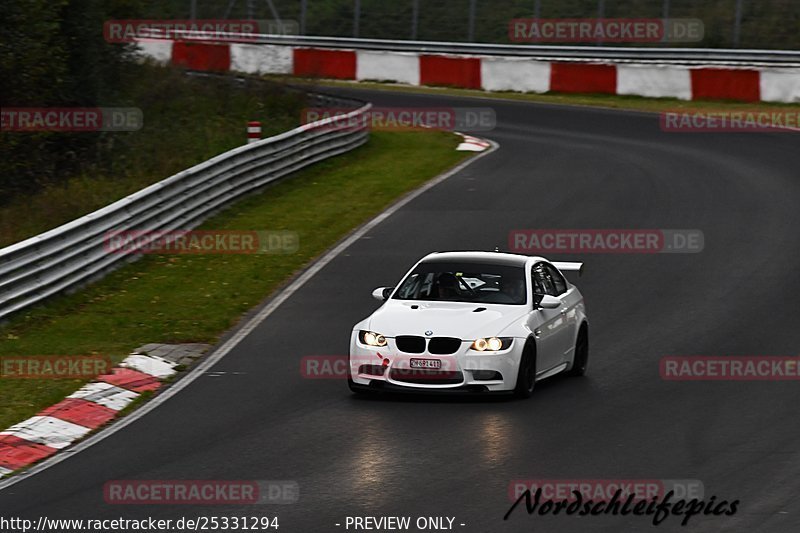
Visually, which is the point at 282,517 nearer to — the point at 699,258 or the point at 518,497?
the point at 518,497

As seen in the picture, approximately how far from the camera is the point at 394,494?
9453mm

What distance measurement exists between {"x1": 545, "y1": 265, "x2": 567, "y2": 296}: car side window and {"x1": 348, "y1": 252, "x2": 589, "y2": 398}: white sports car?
0.72 feet

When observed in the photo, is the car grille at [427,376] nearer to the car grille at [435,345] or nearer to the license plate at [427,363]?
the license plate at [427,363]

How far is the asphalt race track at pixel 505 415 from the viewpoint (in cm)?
938

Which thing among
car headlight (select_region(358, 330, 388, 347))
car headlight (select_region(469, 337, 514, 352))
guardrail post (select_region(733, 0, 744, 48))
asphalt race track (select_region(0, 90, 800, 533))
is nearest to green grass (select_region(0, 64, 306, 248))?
asphalt race track (select_region(0, 90, 800, 533))

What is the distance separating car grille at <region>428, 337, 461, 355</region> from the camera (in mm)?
12523

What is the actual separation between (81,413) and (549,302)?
4641 mm

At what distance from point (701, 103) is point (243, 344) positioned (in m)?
24.4

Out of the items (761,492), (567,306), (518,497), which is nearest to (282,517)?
(518,497)

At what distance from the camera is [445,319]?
1280 cm

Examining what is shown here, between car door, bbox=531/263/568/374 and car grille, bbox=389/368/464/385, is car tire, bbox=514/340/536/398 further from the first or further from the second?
car grille, bbox=389/368/464/385

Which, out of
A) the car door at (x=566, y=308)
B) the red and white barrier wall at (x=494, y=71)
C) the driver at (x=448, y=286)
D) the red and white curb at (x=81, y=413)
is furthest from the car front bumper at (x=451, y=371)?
the red and white barrier wall at (x=494, y=71)

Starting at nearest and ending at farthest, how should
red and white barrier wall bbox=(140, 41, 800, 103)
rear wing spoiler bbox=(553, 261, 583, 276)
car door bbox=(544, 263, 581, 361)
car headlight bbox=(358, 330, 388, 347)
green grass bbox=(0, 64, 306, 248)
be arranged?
1. car headlight bbox=(358, 330, 388, 347)
2. car door bbox=(544, 263, 581, 361)
3. rear wing spoiler bbox=(553, 261, 583, 276)
4. green grass bbox=(0, 64, 306, 248)
5. red and white barrier wall bbox=(140, 41, 800, 103)

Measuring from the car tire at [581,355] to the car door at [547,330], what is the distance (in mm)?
334
